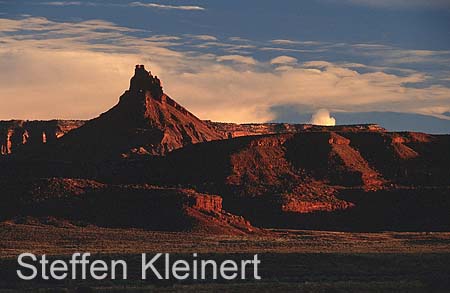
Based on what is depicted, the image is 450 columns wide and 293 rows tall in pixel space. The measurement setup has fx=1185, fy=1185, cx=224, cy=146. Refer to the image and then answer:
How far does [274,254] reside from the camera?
230ft

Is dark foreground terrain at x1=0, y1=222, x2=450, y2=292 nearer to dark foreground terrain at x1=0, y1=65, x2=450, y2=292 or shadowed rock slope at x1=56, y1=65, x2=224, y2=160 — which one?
dark foreground terrain at x1=0, y1=65, x2=450, y2=292

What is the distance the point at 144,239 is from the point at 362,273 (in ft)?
95.5

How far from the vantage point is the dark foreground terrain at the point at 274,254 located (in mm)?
54656

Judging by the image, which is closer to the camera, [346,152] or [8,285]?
[8,285]

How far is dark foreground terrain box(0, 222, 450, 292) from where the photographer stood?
54.7 m

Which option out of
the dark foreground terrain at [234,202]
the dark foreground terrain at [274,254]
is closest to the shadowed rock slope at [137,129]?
the dark foreground terrain at [234,202]

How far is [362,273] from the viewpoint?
62.6 m

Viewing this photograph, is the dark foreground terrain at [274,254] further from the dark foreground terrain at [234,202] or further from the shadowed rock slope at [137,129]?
the shadowed rock slope at [137,129]

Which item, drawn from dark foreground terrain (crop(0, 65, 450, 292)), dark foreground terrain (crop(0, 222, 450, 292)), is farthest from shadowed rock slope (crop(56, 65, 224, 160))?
dark foreground terrain (crop(0, 222, 450, 292))

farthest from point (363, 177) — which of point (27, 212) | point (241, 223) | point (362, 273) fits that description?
point (362, 273)

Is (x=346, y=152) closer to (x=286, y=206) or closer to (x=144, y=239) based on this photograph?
(x=286, y=206)

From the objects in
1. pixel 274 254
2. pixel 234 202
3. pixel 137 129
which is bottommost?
pixel 274 254

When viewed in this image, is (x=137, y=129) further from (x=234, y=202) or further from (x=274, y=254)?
(x=274, y=254)

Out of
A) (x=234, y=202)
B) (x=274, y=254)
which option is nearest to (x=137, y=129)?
(x=234, y=202)
